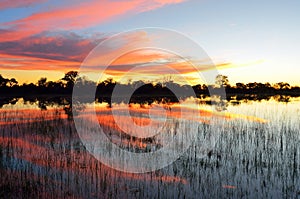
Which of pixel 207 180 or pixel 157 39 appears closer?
pixel 207 180

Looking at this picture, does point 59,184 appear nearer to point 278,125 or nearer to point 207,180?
point 207,180

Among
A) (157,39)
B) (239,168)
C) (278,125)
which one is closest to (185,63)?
(157,39)

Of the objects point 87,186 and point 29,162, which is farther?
point 29,162

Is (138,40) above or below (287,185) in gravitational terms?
above

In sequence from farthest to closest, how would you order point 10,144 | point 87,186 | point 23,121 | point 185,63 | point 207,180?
point 185,63, point 23,121, point 10,144, point 207,180, point 87,186

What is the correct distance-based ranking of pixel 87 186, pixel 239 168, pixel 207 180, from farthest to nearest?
1. pixel 239 168
2. pixel 207 180
3. pixel 87 186

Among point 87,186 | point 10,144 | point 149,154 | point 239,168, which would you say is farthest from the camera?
point 10,144

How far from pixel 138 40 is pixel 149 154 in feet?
19.6

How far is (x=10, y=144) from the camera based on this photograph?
10.1 m

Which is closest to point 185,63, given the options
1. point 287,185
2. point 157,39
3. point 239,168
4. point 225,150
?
point 157,39

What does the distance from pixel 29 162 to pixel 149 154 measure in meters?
3.35

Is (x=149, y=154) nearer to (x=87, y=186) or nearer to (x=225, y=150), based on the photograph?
(x=225, y=150)

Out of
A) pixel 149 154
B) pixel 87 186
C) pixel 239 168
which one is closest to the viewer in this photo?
pixel 87 186

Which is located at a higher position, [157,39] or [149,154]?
[157,39]
